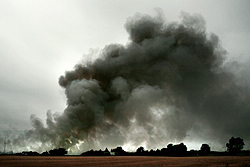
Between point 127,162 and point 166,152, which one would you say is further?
point 166,152

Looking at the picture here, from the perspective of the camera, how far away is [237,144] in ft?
429

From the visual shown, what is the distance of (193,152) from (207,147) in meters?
24.5

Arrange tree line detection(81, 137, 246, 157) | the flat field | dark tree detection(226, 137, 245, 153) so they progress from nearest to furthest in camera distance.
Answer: the flat field
tree line detection(81, 137, 246, 157)
dark tree detection(226, 137, 245, 153)

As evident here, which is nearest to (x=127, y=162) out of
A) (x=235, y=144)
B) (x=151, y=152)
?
(x=151, y=152)

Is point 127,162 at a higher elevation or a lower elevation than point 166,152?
higher

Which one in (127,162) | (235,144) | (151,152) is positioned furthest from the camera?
(235,144)

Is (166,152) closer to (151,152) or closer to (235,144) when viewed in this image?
(151,152)

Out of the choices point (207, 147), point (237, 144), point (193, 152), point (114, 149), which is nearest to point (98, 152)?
point (114, 149)

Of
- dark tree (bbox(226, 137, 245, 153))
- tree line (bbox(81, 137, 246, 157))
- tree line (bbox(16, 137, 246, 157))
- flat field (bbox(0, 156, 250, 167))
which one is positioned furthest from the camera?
dark tree (bbox(226, 137, 245, 153))

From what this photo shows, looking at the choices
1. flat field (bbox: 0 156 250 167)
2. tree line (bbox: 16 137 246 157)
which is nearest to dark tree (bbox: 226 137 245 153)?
tree line (bbox: 16 137 246 157)

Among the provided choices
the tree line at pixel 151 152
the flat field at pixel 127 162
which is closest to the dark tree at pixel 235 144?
the tree line at pixel 151 152

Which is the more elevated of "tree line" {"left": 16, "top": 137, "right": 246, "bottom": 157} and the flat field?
the flat field

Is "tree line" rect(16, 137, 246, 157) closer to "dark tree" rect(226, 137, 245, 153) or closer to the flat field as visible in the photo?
"dark tree" rect(226, 137, 245, 153)

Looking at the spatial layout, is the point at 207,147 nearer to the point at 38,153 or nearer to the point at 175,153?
the point at 175,153
